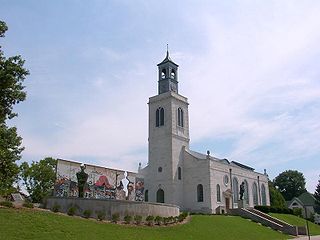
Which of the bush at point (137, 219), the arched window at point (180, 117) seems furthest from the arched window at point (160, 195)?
the bush at point (137, 219)

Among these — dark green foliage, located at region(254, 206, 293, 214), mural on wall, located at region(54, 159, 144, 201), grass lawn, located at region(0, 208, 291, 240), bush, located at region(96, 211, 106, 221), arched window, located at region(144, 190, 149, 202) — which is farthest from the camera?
arched window, located at region(144, 190, 149, 202)

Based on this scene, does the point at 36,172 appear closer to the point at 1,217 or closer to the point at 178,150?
the point at 178,150

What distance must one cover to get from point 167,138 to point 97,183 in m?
14.8

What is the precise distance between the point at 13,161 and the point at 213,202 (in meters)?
31.4

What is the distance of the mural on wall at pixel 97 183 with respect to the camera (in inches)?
1281

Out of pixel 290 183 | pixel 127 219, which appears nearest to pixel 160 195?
pixel 127 219

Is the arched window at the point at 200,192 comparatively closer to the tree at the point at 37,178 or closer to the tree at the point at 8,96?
the tree at the point at 37,178

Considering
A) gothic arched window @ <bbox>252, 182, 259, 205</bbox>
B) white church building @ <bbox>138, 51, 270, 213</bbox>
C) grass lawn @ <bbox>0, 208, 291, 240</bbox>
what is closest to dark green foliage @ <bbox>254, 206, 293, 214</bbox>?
white church building @ <bbox>138, 51, 270, 213</bbox>

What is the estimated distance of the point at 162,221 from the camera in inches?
1084

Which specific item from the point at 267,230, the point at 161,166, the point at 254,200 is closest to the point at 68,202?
the point at 267,230

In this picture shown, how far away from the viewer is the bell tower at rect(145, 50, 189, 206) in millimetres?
48138

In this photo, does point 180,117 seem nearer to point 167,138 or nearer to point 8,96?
point 167,138

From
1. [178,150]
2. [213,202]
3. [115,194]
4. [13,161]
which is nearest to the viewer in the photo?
Result: [13,161]

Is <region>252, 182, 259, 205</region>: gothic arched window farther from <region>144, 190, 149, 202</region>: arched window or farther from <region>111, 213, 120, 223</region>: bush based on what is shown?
<region>111, 213, 120, 223</region>: bush
